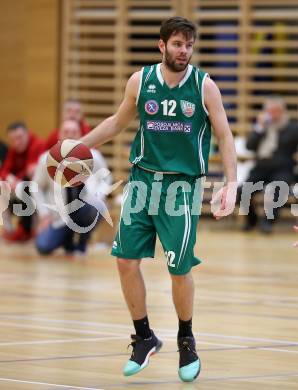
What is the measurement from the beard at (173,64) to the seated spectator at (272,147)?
10405 mm

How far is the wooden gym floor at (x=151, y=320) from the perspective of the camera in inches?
222

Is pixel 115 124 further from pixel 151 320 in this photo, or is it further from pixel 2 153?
pixel 2 153

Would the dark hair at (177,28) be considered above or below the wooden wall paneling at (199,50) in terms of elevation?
above

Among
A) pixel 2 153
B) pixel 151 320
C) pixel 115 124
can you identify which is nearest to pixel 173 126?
pixel 115 124

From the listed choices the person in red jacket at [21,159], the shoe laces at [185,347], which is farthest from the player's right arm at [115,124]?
the person in red jacket at [21,159]

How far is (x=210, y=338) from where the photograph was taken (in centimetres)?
710

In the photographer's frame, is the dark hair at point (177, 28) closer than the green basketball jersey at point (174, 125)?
Yes

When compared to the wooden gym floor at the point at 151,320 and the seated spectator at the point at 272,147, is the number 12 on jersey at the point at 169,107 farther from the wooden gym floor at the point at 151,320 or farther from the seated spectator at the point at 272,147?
the seated spectator at the point at 272,147

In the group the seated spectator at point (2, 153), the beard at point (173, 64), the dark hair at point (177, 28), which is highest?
the dark hair at point (177, 28)

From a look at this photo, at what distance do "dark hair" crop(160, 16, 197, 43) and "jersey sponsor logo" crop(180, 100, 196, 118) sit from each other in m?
0.32

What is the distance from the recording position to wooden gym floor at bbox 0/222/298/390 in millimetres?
5648

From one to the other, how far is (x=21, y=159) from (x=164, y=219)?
9369mm

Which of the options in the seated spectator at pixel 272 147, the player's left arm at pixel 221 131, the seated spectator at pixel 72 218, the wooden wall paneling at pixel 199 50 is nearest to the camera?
the player's left arm at pixel 221 131

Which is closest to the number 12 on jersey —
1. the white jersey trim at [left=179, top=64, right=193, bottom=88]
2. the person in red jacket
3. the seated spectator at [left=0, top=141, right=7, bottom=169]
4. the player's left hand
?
the white jersey trim at [left=179, top=64, right=193, bottom=88]
